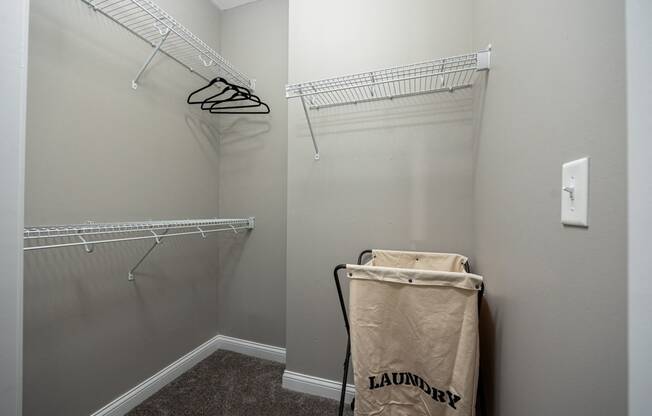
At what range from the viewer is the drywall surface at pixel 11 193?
1.92 ft

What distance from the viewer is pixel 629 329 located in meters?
0.35

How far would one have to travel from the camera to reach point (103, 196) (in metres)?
1.31

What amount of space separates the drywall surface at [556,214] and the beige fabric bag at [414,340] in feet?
0.41

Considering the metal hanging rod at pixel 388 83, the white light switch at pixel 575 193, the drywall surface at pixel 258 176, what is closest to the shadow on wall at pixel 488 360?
the white light switch at pixel 575 193

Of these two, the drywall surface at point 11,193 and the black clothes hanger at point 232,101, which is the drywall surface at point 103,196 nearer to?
the black clothes hanger at point 232,101

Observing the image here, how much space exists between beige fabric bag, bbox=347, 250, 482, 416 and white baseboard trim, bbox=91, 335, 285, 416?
1155mm

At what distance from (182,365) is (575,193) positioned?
7.26 ft

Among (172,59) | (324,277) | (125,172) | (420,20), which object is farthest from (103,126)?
(420,20)

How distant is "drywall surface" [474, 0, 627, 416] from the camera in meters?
0.38

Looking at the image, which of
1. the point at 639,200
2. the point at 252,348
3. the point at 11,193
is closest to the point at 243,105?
the point at 11,193

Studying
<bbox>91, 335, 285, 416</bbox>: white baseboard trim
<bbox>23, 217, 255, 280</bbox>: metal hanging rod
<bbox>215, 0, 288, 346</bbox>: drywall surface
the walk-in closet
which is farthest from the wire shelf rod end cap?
<bbox>91, 335, 285, 416</bbox>: white baseboard trim

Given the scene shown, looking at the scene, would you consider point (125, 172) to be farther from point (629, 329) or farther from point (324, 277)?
point (629, 329)

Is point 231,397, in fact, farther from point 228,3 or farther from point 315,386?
point 228,3

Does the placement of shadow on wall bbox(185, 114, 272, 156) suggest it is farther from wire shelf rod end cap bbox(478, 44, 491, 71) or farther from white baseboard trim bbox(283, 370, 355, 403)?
white baseboard trim bbox(283, 370, 355, 403)
